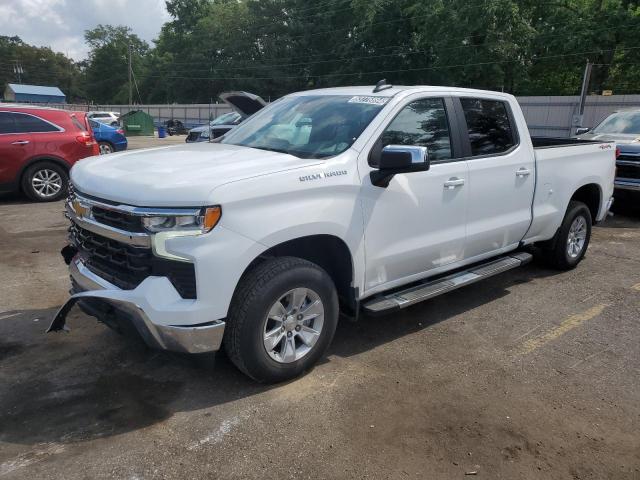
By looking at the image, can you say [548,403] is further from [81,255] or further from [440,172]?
[81,255]

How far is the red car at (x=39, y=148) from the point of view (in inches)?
381

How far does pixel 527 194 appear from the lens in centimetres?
518

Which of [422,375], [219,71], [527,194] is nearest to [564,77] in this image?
[527,194]

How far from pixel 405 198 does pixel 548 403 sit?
1.65 metres

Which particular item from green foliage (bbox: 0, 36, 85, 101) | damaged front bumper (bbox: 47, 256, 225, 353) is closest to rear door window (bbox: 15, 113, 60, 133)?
damaged front bumper (bbox: 47, 256, 225, 353)

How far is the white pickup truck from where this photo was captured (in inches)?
120

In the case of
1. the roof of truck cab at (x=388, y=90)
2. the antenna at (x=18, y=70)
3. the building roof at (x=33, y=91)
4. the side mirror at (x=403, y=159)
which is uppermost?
the antenna at (x=18, y=70)

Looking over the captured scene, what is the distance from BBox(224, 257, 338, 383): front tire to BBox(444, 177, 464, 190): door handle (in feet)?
4.42

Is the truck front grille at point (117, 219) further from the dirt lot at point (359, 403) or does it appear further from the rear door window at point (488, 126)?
the rear door window at point (488, 126)

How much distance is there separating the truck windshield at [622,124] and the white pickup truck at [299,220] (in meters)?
6.31

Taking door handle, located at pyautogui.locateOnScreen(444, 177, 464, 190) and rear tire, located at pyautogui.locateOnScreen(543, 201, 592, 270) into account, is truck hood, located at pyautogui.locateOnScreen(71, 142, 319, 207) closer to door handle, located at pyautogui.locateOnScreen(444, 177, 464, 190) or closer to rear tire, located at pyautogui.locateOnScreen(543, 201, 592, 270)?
door handle, located at pyautogui.locateOnScreen(444, 177, 464, 190)

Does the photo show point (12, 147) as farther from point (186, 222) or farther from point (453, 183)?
point (453, 183)

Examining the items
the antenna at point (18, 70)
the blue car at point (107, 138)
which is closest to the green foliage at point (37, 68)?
the antenna at point (18, 70)

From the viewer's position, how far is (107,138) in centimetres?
1638
